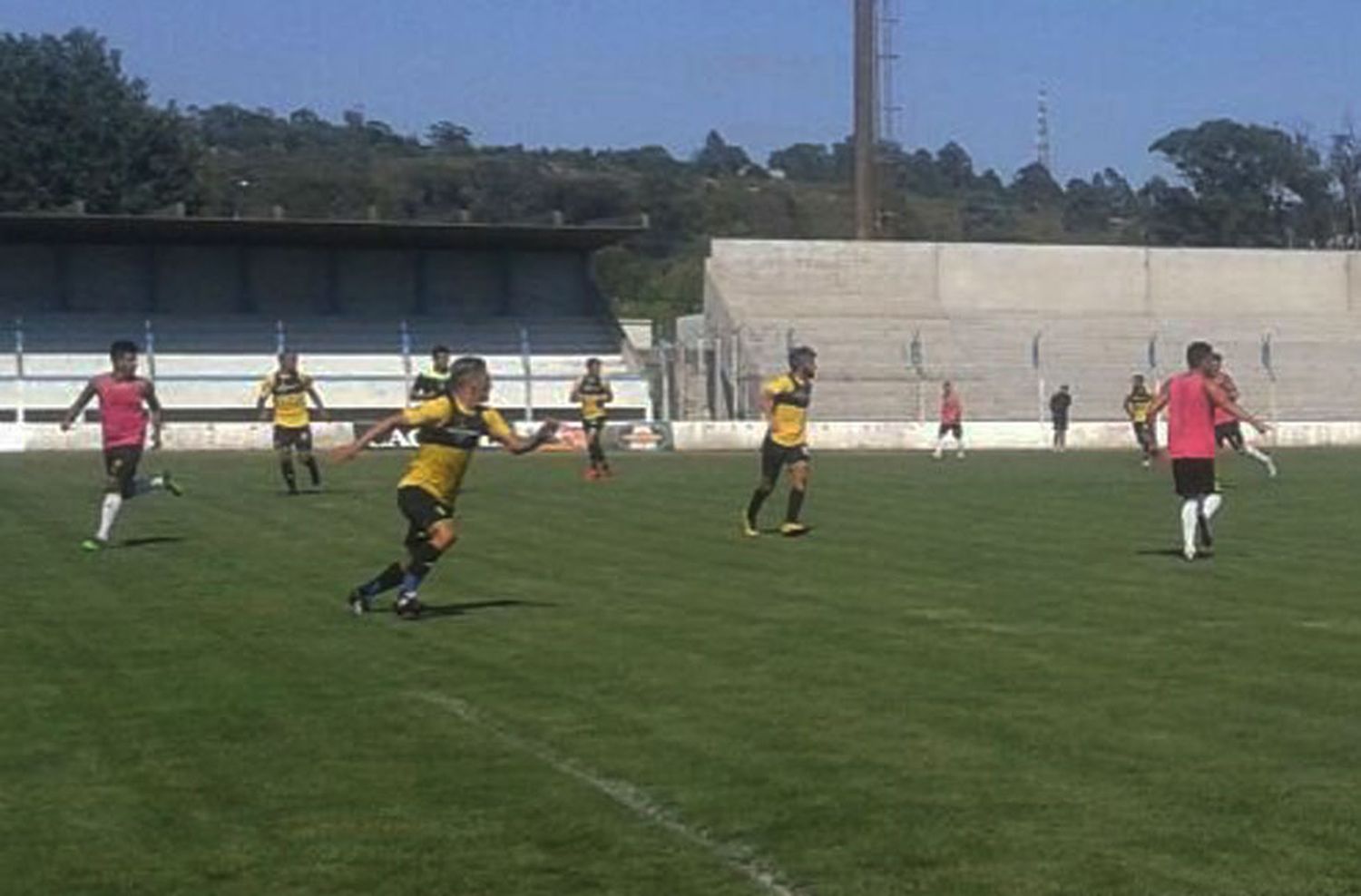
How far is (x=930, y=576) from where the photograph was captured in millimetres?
20094

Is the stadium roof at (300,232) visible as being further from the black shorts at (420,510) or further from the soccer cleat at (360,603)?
the black shorts at (420,510)

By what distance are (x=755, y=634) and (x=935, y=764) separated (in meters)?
5.19

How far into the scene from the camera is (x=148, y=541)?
24.5m

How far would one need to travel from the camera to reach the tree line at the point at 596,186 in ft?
337

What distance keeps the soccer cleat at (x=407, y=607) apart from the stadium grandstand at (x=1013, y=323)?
165ft

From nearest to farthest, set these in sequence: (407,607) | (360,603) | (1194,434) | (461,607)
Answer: (407,607)
(360,603)
(461,607)
(1194,434)

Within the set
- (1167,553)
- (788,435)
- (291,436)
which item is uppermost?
(788,435)

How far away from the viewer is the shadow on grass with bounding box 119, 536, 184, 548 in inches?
945

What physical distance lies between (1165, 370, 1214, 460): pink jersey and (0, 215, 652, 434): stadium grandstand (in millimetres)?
46022

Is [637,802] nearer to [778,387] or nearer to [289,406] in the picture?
[778,387]

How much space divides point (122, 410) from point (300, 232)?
48.7m

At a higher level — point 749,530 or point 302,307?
point 302,307

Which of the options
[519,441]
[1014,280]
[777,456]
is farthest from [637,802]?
[1014,280]

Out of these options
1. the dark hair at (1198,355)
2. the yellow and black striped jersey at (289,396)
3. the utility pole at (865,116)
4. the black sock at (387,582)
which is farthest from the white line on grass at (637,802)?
the utility pole at (865,116)
